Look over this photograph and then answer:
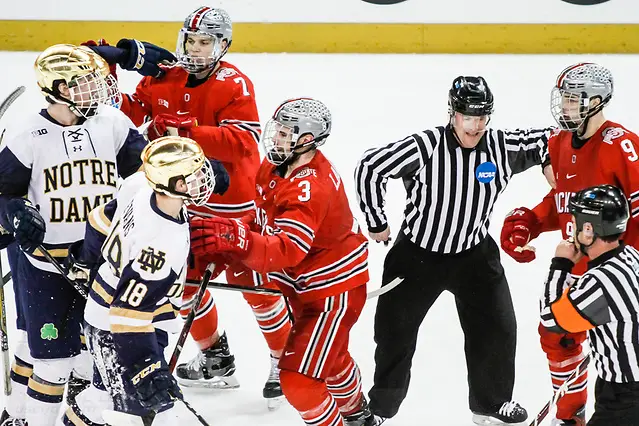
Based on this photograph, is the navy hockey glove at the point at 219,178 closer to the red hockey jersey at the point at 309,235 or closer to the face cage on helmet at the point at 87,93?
the red hockey jersey at the point at 309,235

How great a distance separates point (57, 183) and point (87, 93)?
30 cm

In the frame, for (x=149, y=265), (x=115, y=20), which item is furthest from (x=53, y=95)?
(x=115, y=20)

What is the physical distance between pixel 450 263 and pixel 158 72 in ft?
4.53

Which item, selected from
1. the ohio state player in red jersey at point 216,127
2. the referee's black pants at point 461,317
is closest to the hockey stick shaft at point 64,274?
the ohio state player in red jersey at point 216,127

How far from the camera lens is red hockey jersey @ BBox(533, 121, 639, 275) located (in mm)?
3277

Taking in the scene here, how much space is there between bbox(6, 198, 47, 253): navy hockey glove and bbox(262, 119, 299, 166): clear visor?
73 centimetres

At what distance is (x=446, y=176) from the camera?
346 cm

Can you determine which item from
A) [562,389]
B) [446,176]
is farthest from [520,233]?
[562,389]

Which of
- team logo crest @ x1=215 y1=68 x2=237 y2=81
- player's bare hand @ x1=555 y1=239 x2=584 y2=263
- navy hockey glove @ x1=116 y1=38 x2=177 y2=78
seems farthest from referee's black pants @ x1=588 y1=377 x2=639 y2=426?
navy hockey glove @ x1=116 y1=38 x2=177 y2=78

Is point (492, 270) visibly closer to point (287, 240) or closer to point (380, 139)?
point (287, 240)

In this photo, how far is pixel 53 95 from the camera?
305 cm

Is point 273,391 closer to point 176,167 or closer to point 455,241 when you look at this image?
point 455,241

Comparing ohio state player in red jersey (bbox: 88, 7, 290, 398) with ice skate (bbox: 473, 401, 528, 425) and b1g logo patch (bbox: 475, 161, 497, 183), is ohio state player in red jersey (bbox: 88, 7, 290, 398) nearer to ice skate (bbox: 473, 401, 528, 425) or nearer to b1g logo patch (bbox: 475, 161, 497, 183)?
ice skate (bbox: 473, 401, 528, 425)

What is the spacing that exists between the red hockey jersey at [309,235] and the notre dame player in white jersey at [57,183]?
1.58 feet
